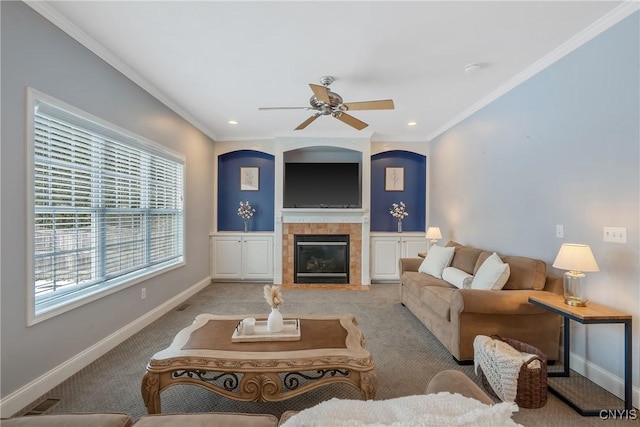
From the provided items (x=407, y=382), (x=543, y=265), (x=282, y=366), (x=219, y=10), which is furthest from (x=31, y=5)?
(x=543, y=265)

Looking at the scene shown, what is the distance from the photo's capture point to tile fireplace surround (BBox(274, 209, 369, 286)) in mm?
5113

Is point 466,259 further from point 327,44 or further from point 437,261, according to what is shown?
point 327,44

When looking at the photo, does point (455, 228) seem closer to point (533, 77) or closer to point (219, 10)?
point (533, 77)

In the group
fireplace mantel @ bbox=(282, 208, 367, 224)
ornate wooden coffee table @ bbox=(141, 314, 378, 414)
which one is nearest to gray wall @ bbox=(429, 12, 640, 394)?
ornate wooden coffee table @ bbox=(141, 314, 378, 414)

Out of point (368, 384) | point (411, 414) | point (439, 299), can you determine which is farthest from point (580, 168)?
point (411, 414)

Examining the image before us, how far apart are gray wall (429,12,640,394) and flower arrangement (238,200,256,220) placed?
3922 mm

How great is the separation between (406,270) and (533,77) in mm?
2629

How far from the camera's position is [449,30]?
2191 millimetres

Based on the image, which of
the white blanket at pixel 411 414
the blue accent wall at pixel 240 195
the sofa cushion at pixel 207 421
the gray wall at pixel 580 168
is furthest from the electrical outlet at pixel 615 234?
the blue accent wall at pixel 240 195

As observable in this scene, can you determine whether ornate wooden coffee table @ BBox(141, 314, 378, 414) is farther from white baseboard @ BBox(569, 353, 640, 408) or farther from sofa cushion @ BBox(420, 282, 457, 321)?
white baseboard @ BBox(569, 353, 640, 408)

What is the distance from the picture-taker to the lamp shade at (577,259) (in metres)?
1.94

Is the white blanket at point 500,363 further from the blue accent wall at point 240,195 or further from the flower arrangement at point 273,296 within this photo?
the blue accent wall at point 240,195

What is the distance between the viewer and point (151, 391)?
164 centimetres

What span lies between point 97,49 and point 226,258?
360 centimetres
